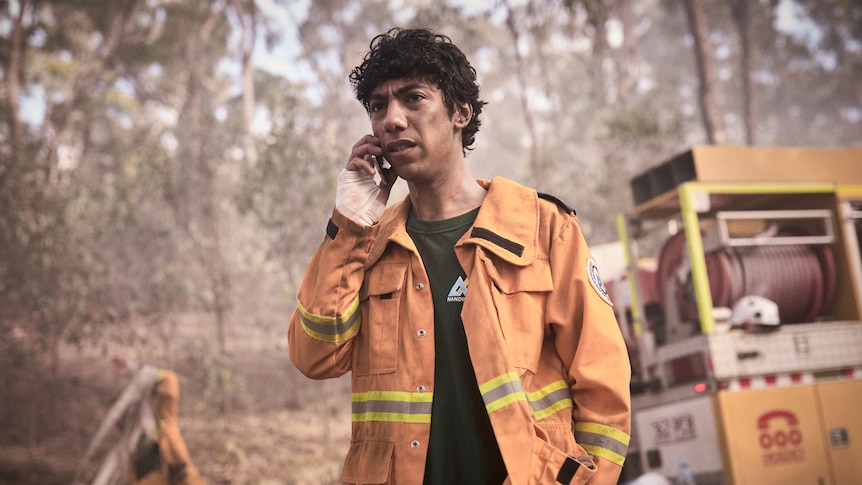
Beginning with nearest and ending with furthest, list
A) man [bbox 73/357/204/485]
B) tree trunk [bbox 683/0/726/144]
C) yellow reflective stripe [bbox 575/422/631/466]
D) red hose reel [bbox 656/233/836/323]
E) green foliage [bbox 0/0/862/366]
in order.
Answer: yellow reflective stripe [bbox 575/422/631/466]
red hose reel [bbox 656/233/836/323]
man [bbox 73/357/204/485]
green foliage [bbox 0/0/862/366]
tree trunk [bbox 683/0/726/144]

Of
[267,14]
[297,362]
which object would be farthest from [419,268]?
[267,14]

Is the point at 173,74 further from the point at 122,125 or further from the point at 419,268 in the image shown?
the point at 419,268

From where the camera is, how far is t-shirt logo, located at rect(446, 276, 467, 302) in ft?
8.23

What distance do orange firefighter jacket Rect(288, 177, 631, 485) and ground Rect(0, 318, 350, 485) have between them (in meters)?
7.24

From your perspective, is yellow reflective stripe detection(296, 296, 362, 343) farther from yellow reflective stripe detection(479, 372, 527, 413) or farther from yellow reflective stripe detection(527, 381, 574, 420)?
yellow reflective stripe detection(527, 381, 574, 420)

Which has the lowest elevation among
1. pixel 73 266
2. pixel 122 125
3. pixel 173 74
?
pixel 73 266

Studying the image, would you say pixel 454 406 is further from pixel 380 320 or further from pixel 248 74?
pixel 248 74

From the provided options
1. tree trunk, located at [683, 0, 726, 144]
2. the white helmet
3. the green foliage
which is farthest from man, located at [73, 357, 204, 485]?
tree trunk, located at [683, 0, 726, 144]

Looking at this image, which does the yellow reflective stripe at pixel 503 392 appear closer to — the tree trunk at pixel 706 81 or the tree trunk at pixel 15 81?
the tree trunk at pixel 15 81

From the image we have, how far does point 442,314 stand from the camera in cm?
249

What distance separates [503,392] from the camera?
222 cm

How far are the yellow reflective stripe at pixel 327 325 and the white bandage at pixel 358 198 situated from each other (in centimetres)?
31

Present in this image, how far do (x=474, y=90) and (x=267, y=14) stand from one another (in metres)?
10.4

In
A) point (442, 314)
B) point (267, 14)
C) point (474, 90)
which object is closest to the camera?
point (442, 314)
